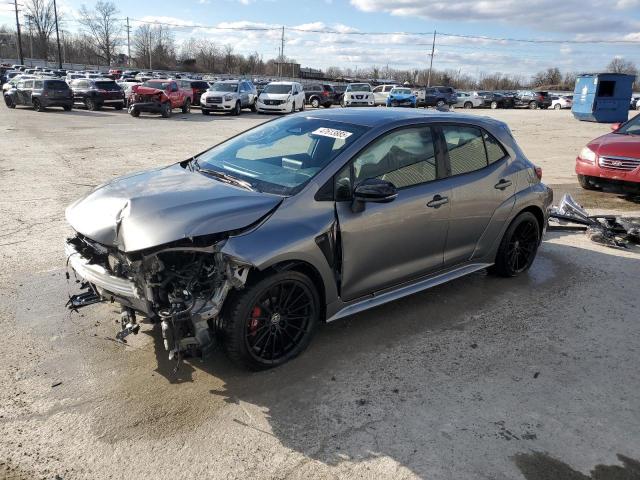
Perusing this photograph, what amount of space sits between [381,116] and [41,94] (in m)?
26.3

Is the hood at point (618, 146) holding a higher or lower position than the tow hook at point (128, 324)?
higher

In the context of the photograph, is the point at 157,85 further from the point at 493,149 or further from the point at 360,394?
the point at 360,394

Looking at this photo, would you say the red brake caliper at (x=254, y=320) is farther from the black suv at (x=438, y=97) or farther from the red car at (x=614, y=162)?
the black suv at (x=438, y=97)

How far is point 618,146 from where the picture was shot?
9.16 m

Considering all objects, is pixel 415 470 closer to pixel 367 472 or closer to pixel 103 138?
pixel 367 472

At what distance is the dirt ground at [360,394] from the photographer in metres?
2.81

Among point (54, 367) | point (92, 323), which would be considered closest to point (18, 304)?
point (92, 323)

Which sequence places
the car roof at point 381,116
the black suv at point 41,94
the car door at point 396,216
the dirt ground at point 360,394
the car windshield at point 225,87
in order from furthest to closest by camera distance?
the car windshield at point 225,87
the black suv at point 41,94
the car roof at point 381,116
the car door at point 396,216
the dirt ground at point 360,394

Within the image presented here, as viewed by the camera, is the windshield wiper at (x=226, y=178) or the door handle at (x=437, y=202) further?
the door handle at (x=437, y=202)

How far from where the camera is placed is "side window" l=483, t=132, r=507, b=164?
5.02m

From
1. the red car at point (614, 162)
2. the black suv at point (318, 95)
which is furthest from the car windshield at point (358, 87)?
the red car at point (614, 162)

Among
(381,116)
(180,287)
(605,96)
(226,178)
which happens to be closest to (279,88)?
(605,96)

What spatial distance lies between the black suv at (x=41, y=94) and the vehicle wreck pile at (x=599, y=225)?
25425mm

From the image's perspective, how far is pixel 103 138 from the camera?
54.1 feet
